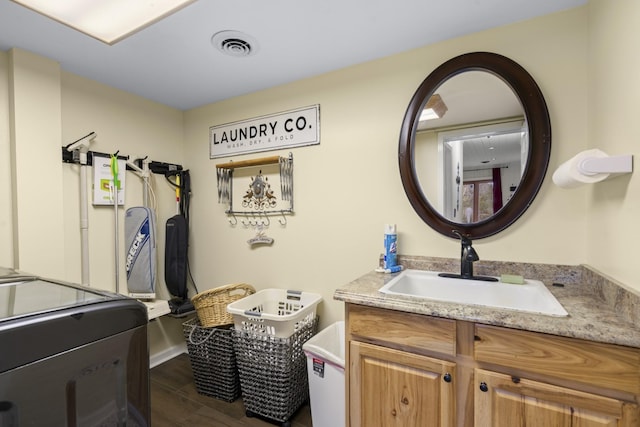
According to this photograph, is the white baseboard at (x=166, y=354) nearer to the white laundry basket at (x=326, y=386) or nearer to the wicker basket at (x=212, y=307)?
the wicker basket at (x=212, y=307)

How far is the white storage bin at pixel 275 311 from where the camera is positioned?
5.77 ft

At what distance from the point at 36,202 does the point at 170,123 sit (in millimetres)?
1196

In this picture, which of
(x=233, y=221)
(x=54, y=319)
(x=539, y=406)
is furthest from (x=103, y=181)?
(x=539, y=406)

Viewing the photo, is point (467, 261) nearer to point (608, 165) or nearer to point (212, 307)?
point (608, 165)

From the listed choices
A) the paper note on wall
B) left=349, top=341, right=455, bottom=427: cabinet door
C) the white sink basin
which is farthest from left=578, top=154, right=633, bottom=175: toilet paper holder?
the paper note on wall

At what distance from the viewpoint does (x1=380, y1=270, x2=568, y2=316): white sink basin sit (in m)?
1.29

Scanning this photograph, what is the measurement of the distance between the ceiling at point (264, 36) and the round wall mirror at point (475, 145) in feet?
0.80

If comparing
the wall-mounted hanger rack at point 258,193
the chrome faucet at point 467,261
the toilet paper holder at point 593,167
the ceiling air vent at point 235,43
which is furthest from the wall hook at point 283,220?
the toilet paper holder at point 593,167

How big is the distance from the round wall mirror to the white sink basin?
10.9 inches

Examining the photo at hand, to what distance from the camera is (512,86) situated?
58.9 inches

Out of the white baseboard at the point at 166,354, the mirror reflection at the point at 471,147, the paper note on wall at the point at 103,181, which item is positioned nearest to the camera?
the mirror reflection at the point at 471,147

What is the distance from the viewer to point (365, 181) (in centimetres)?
189

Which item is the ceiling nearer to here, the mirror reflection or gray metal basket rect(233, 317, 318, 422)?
the mirror reflection

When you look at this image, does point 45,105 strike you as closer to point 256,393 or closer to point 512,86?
point 256,393
